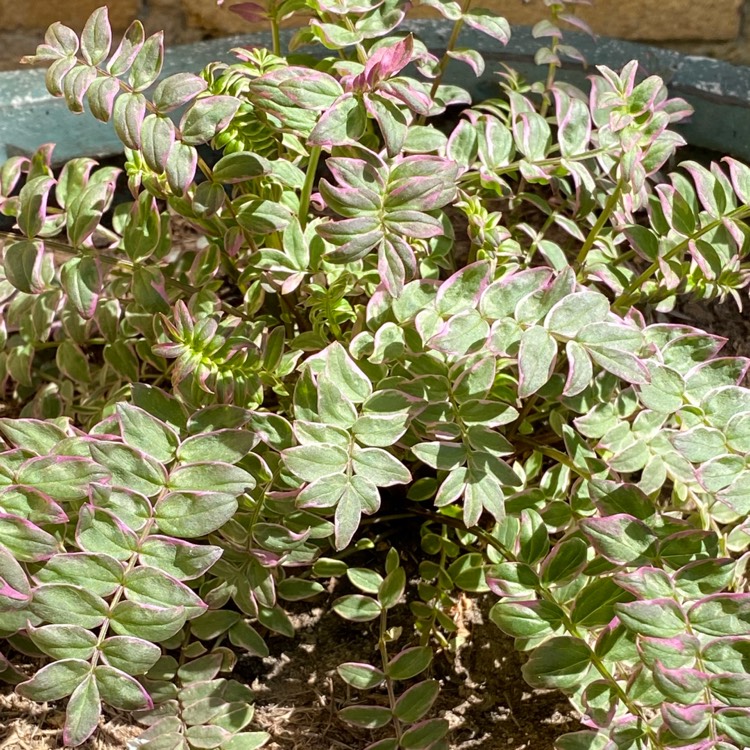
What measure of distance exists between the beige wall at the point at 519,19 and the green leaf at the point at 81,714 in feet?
5.64

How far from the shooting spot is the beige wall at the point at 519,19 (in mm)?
2162

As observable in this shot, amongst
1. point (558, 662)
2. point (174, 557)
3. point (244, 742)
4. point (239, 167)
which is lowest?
point (244, 742)

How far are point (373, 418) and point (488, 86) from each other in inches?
34.1

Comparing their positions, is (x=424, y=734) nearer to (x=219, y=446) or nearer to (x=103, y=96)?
(x=219, y=446)

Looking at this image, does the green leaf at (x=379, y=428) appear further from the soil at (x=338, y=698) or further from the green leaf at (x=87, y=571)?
the soil at (x=338, y=698)

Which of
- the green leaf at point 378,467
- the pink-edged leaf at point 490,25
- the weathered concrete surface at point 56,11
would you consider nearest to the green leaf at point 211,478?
the green leaf at point 378,467

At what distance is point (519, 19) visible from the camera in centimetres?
217

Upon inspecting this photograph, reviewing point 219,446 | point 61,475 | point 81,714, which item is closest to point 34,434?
point 61,475

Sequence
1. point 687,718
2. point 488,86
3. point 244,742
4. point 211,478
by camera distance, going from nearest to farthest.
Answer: point 687,718 → point 211,478 → point 244,742 → point 488,86

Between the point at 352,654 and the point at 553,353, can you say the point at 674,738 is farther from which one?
the point at 352,654

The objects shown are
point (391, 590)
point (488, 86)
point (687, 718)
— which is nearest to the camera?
point (687, 718)

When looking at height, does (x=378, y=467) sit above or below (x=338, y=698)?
above

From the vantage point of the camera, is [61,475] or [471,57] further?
[471,57]

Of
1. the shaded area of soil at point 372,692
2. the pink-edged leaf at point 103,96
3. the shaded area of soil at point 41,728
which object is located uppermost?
the pink-edged leaf at point 103,96
